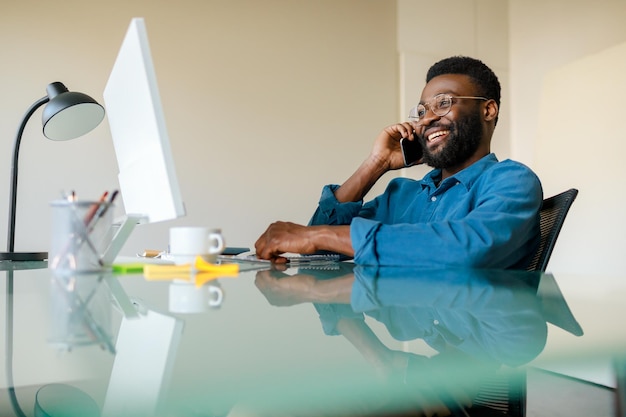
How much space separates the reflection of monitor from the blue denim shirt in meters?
0.56

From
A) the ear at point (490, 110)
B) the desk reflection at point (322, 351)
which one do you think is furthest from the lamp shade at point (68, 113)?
the ear at point (490, 110)

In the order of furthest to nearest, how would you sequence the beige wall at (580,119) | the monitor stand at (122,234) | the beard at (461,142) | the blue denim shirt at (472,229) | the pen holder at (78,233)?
the beige wall at (580,119), the beard at (461,142), the blue denim shirt at (472,229), the monitor stand at (122,234), the pen holder at (78,233)

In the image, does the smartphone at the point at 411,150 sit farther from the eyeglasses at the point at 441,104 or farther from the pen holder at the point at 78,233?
the pen holder at the point at 78,233

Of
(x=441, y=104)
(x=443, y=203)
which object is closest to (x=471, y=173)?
(x=443, y=203)

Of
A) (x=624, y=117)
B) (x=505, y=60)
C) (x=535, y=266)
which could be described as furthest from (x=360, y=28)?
(x=535, y=266)

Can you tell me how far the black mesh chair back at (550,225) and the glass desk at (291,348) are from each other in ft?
2.48

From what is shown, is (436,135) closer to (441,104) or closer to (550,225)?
(441,104)

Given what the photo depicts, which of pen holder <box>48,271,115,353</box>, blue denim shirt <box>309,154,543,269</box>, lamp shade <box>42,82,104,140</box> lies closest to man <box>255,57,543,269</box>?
blue denim shirt <box>309,154,543,269</box>

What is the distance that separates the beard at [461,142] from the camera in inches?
83.7

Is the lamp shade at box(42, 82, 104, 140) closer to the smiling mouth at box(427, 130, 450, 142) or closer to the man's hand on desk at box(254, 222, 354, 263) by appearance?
the man's hand on desk at box(254, 222, 354, 263)

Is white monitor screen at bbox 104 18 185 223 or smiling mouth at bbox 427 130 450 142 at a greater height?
smiling mouth at bbox 427 130 450 142

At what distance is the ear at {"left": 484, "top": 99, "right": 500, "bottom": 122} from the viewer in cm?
220

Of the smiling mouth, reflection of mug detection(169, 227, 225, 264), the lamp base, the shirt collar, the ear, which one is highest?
the ear

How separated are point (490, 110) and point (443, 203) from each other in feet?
1.66
